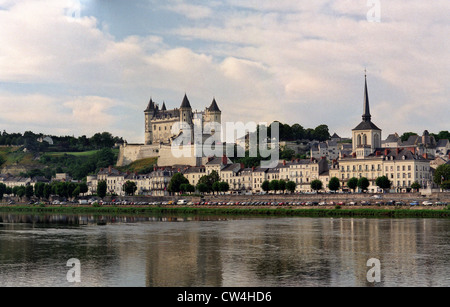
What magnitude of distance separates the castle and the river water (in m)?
64.8

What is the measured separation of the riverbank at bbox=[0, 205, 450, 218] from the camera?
50969 mm

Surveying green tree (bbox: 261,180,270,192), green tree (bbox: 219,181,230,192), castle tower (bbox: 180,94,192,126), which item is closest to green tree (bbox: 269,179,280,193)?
green tree (bbox: 261,180,270,192)

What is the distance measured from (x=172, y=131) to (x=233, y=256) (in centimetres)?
9975

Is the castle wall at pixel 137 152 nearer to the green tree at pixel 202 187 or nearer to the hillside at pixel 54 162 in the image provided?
the hillside at pixel 54 162

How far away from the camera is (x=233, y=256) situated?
92.1ft

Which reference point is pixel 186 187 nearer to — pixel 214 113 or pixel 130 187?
pixel 130 187

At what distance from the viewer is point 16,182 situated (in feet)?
358

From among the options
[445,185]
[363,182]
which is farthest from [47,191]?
[445,185]

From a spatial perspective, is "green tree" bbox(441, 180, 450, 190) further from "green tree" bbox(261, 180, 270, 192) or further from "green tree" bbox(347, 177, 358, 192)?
"green tree" bbox(261, 180, 270, 192)

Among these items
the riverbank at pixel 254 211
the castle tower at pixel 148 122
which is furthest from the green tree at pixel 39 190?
the castle tower at pixel 148 122

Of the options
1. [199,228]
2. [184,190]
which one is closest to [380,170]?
[184,190]
